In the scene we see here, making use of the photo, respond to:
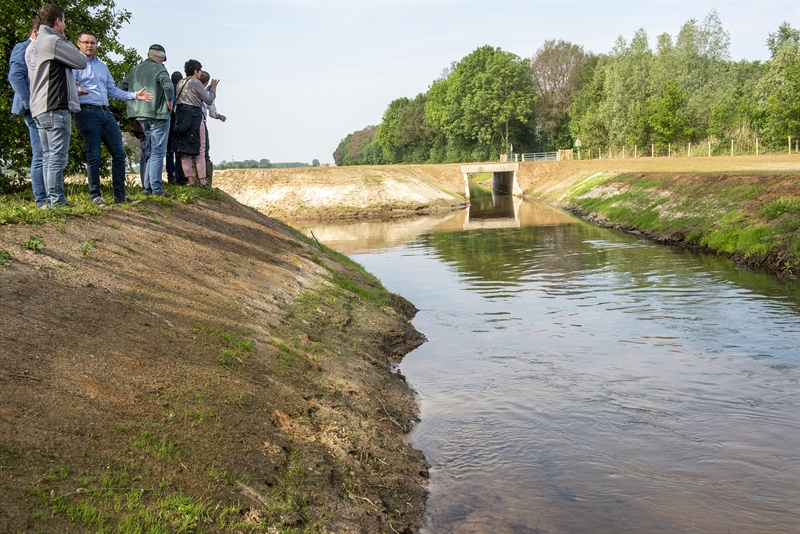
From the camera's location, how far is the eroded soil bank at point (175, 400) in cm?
504

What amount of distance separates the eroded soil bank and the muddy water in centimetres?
89

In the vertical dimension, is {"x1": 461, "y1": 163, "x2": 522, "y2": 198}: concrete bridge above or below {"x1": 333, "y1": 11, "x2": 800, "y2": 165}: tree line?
below

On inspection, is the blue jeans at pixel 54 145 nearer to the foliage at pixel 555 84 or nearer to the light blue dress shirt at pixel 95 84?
the light blue dress shirt at pixel 95 84

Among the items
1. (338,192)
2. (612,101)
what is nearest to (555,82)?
(612,101)

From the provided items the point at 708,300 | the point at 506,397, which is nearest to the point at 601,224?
the point at 708,300

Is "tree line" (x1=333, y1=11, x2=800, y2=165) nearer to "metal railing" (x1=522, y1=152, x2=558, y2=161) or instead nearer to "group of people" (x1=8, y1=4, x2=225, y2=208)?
"metal railing" (x1=522, y1=152, x2=558, y2=161)

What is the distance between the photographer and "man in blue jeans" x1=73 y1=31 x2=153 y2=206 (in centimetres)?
1100

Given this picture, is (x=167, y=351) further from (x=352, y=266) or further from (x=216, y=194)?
(x=352, y=266)

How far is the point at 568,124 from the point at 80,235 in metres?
95.0

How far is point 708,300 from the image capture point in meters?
17.4

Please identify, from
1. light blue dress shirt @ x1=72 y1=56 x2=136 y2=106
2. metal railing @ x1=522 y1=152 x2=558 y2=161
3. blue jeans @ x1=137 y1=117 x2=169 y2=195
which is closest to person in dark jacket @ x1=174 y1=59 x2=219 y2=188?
blue jeans @ x1=137 y1=117 x2=169 y2=195

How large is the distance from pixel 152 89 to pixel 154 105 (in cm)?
30

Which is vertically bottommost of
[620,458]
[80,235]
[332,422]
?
[620,458]

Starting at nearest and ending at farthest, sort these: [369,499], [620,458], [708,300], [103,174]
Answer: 1. [369,499]
2. [620,458]
3. [103,174]
4. [708,300]
